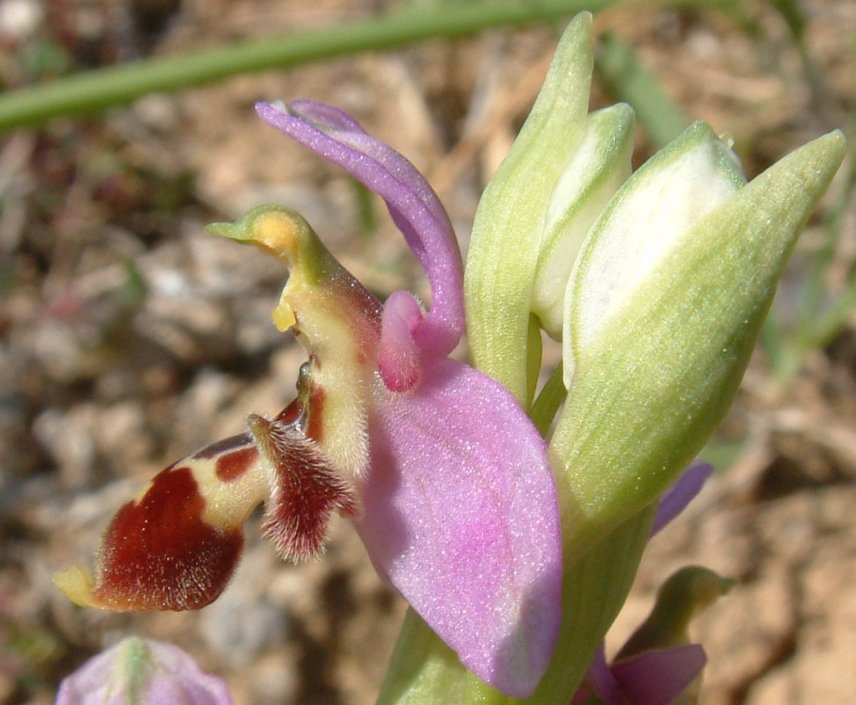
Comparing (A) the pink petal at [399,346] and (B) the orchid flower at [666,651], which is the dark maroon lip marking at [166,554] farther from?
(B) the orchid flower at [666,651]

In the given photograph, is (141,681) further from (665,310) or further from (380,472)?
(665,310)

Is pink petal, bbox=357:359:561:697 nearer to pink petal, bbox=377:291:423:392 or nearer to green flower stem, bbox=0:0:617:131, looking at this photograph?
pink petal, bbox=377:291:423:392

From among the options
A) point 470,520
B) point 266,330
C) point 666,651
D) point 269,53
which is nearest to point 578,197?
point 470,520

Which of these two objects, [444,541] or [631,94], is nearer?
[444,541]

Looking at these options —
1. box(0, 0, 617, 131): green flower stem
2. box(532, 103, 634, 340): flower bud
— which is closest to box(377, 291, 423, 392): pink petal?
box(532, 103, 634, 340): flower bud

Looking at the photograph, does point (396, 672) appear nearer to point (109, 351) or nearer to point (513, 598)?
point (513, 598)

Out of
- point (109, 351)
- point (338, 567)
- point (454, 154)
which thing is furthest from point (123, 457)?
point (454, 154)
